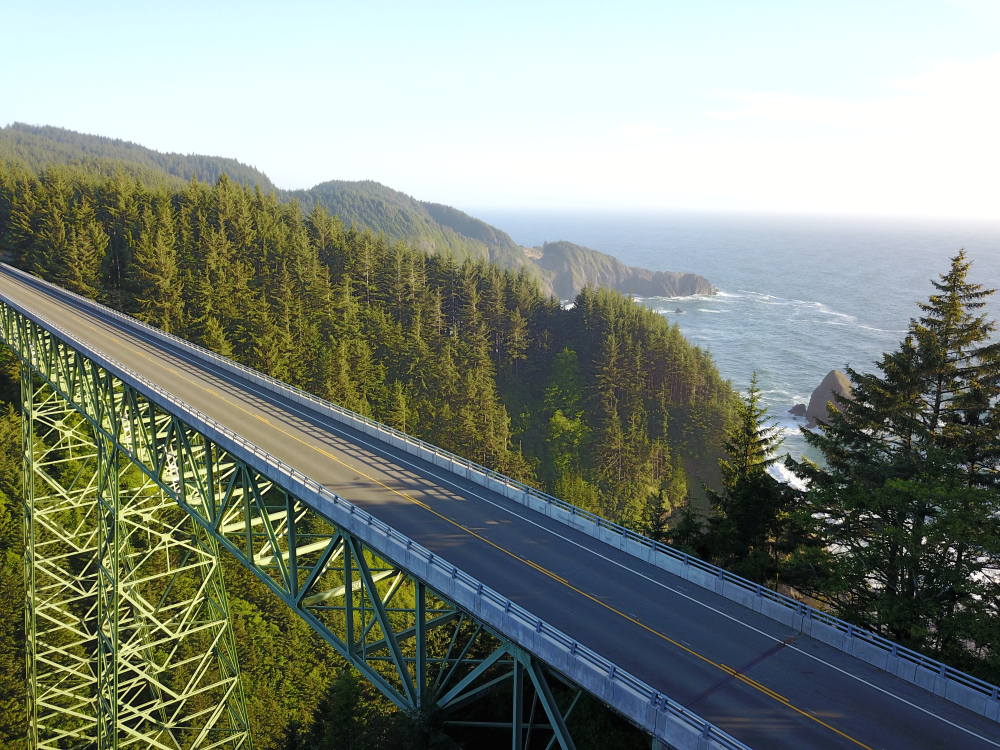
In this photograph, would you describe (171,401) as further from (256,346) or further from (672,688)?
(256,346)

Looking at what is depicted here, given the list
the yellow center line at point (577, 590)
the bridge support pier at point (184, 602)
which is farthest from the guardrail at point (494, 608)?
the yellow center line at point (577, 590)

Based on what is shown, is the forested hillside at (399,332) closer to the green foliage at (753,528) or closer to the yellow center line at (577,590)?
the yellow center line at (577,590)

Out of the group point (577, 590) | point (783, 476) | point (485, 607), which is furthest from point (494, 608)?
point (783, 476)

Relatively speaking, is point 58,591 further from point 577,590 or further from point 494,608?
point 494,608

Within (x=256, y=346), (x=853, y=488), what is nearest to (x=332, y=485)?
(x=853, y=488)

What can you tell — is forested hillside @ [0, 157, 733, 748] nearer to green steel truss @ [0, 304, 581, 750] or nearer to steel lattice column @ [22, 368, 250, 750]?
steel lattice column @ [22, 368, 250, 750]

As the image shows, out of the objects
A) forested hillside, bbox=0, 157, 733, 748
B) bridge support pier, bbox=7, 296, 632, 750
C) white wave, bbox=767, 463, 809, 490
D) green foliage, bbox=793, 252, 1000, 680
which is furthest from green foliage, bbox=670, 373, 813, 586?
white wave, bbox=767, 463, 809, 490
